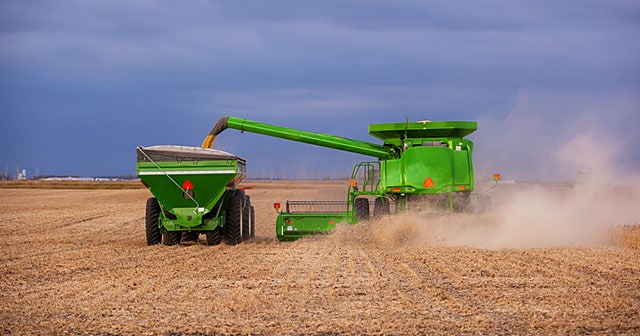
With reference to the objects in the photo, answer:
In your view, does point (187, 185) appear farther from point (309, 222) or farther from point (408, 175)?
point (408, 175)

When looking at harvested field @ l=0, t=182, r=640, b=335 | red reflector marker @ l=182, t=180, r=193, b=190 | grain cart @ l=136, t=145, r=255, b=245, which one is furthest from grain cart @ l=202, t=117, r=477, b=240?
red reflector marker @ l=182, t=180, r=193, b=190

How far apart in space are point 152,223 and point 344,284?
885 cm

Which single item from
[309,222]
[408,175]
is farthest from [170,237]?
[408,175]

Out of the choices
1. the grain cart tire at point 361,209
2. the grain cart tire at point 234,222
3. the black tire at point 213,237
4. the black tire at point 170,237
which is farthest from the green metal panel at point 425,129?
the black tire at point 170,237

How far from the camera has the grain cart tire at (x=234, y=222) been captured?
62.2 feet

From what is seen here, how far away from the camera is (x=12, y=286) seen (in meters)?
11.6

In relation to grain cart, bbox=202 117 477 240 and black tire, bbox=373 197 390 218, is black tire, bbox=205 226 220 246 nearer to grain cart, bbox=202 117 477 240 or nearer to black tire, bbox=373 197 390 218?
grain cart, bbox=202 117 477 240

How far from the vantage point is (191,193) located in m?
18.5

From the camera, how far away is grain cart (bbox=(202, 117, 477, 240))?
18484 mm

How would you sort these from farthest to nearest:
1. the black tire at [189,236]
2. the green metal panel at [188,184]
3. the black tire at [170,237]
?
the black tire at [189,236] < the black tire at [170,237] < the green metal panel at [188,184]

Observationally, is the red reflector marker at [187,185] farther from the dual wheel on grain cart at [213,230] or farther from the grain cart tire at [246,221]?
the grain cart tire at [246,221]

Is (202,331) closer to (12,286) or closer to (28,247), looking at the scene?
(12,286)

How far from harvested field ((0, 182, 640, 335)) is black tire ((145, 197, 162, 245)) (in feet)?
1.96

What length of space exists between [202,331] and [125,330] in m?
0.80
